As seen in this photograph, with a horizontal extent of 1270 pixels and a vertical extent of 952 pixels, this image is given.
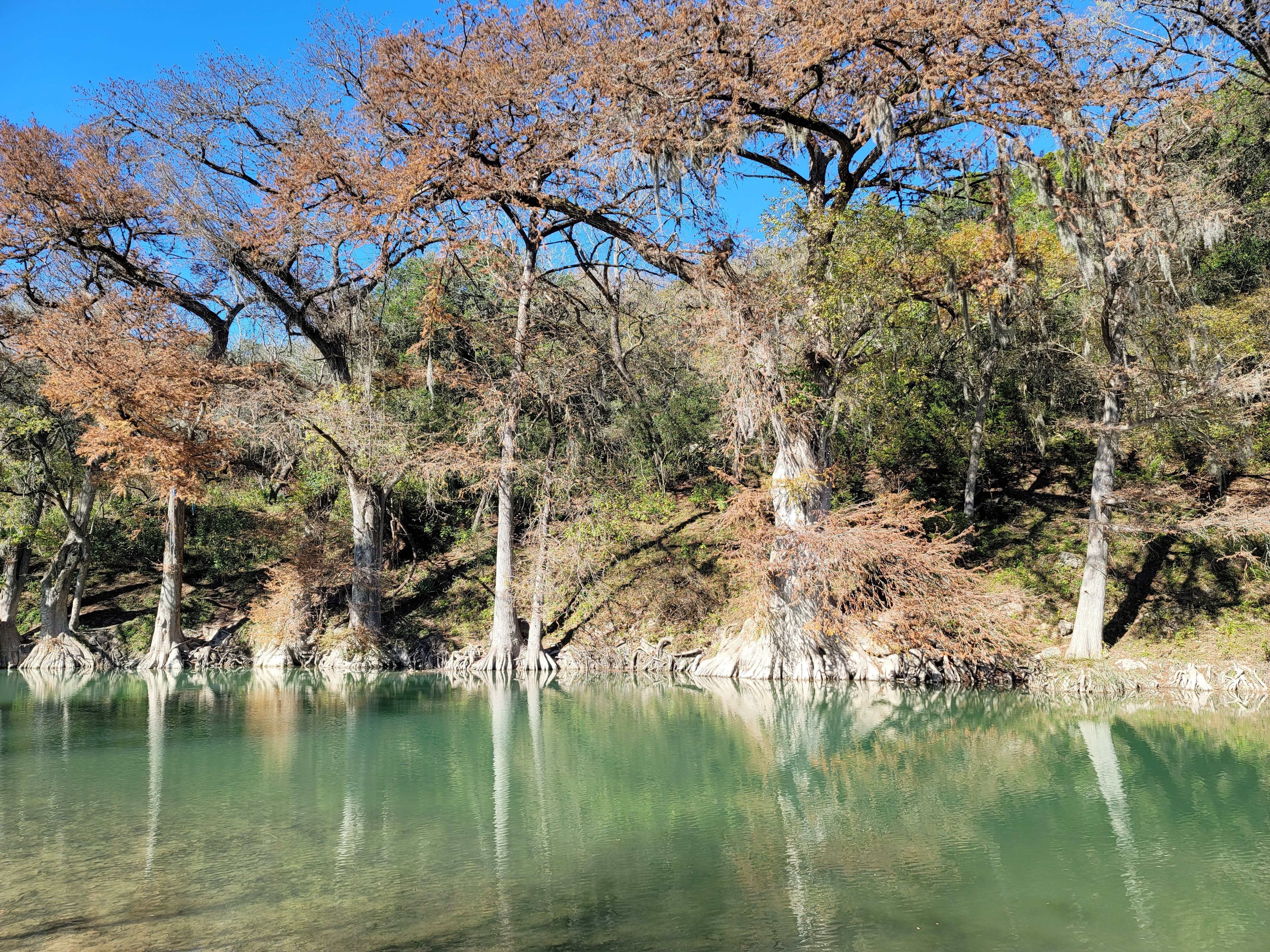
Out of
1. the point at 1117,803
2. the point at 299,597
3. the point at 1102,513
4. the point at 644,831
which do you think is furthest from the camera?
the point at 299,597

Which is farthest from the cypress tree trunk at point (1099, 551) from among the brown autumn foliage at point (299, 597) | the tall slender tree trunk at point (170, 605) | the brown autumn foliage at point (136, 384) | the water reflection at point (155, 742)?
the tall slender tree trunk at point (170, 605)

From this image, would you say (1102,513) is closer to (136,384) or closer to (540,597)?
(540,597)

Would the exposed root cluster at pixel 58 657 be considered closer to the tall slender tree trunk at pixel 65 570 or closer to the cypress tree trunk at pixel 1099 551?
the tall slender tree trunk at pixel 65 570

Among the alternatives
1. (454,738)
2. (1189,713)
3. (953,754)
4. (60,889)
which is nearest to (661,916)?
(60,889)

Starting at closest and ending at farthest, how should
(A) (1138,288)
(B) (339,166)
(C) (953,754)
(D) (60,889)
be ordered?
(D) (60,889)
(C) (953,754)
(A) (1138,288)
(B) (339,166)

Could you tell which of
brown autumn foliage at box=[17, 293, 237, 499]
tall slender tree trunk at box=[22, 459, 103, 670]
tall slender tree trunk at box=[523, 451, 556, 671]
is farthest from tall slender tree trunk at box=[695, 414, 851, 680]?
tall slender tree trunk at box=[22, 459, 103, 670]

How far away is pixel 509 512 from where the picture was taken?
67.5ft

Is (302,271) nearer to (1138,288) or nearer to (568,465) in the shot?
(568,465)

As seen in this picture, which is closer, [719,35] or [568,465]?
[719,35]

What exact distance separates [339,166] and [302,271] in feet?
10.9

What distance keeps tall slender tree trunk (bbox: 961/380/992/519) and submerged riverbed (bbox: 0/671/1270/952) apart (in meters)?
7.02

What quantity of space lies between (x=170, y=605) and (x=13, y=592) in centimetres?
375

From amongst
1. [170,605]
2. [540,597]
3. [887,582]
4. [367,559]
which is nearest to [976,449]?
[887,582]

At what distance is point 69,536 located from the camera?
21484mm
